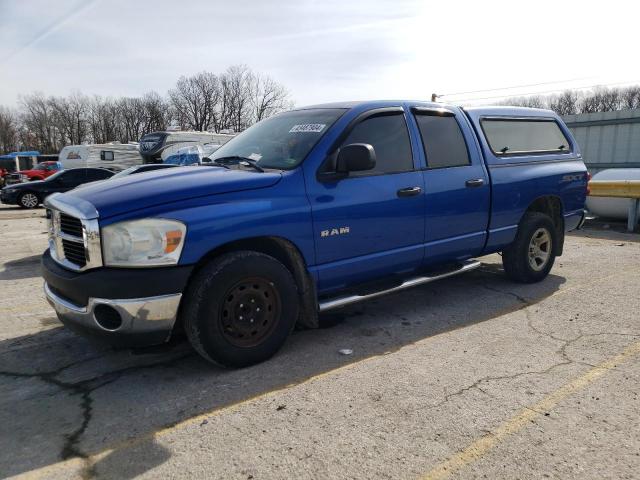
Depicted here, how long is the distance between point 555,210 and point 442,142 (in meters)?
2.16

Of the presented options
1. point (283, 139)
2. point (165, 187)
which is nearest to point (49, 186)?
point (283, 139)

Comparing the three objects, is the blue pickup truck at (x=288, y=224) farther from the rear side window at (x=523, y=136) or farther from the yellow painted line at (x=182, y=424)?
the yellow painted line at (x=182, y=424)

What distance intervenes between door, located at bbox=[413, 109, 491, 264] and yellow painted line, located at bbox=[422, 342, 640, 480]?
1.65 meters

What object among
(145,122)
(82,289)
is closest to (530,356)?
(82,289)

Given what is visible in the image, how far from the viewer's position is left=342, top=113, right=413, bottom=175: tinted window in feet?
13.6

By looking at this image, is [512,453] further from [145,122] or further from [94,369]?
[145,122]

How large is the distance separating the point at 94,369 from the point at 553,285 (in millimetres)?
4942

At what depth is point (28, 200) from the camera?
59.3ft

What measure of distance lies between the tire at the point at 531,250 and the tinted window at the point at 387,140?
196 cm

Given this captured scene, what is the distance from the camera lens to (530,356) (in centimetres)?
371

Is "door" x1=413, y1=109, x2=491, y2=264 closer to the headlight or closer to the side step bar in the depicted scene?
the side step bar

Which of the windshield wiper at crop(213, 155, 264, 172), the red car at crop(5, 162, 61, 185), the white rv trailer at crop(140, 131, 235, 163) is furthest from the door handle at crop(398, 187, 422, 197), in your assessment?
the red car at crop(5, 162, 61, 185)

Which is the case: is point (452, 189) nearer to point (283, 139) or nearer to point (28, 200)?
point (283, 139)

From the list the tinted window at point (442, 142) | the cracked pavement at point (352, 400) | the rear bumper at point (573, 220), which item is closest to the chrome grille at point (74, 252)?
the cracked pavement at point (352, 400)
